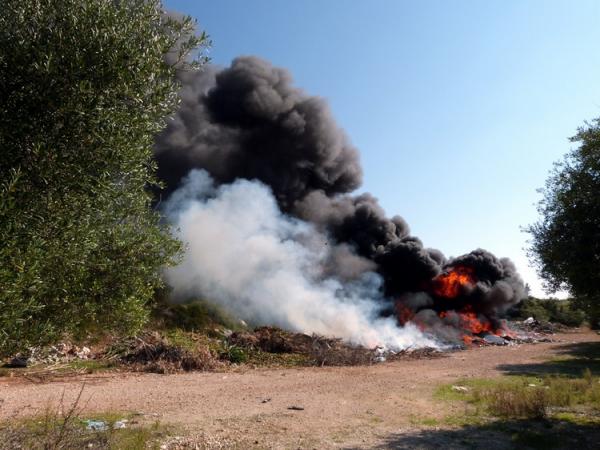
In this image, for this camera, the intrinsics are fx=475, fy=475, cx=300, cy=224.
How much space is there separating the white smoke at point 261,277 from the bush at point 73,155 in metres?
26.9

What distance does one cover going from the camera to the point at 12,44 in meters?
7.87

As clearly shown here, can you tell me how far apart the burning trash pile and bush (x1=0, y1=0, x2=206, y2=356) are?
2552cm

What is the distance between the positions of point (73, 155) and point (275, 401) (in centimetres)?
1187

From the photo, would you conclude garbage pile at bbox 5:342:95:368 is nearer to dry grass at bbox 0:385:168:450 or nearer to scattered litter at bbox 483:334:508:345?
dry grass at bbox 0:385:168:450

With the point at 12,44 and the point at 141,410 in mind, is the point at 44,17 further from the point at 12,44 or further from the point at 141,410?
the point at 141,410

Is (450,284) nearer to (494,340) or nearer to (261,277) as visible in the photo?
(494,340)

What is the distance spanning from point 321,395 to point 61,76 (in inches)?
562

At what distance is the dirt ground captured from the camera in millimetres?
12445

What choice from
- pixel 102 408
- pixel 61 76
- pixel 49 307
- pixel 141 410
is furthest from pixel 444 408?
pixel 61 76

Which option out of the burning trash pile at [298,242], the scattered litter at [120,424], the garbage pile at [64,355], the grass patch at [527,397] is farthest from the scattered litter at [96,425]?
the burning trash pile at [298,242]

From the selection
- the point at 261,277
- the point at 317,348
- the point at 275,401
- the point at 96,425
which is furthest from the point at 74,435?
the point at 261,277

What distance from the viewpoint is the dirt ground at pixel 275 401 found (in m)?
12.4

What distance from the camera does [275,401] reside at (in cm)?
1667

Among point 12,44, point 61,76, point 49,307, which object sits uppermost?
point 12,44
